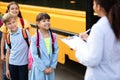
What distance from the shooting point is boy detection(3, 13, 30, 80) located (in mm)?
3385

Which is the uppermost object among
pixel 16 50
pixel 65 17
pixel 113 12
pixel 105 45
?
pixel 113 12

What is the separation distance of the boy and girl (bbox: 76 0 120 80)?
1429mm

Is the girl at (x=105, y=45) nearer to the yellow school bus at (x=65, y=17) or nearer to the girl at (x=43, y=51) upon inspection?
the girl at (x=43, y=51)

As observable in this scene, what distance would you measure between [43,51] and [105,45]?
1176mm

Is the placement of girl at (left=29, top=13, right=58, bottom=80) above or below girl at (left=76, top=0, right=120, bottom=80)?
below

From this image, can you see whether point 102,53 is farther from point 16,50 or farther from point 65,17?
point 65,17

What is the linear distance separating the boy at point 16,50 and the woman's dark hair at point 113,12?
1567 mm

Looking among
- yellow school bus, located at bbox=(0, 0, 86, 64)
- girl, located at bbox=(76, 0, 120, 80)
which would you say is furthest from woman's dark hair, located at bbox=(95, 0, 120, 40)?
yellow school bus, located at bbox=(0, 0, 86, 64)

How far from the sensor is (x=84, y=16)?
13.2 feet

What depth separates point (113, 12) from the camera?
200cm

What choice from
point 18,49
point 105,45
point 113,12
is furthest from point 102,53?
point 18,49

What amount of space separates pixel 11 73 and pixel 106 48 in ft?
5.86

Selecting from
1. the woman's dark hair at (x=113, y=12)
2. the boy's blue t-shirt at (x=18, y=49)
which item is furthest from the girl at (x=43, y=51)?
the woman's dark hair at (x=113, y=12)

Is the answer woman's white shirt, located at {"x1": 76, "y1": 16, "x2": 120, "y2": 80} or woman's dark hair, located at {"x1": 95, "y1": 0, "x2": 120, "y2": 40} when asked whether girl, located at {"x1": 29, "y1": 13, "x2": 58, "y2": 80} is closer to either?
woman's white shirt, located at {"x1": 76, "y1": 16, "x2": 120, "y2": 80}
